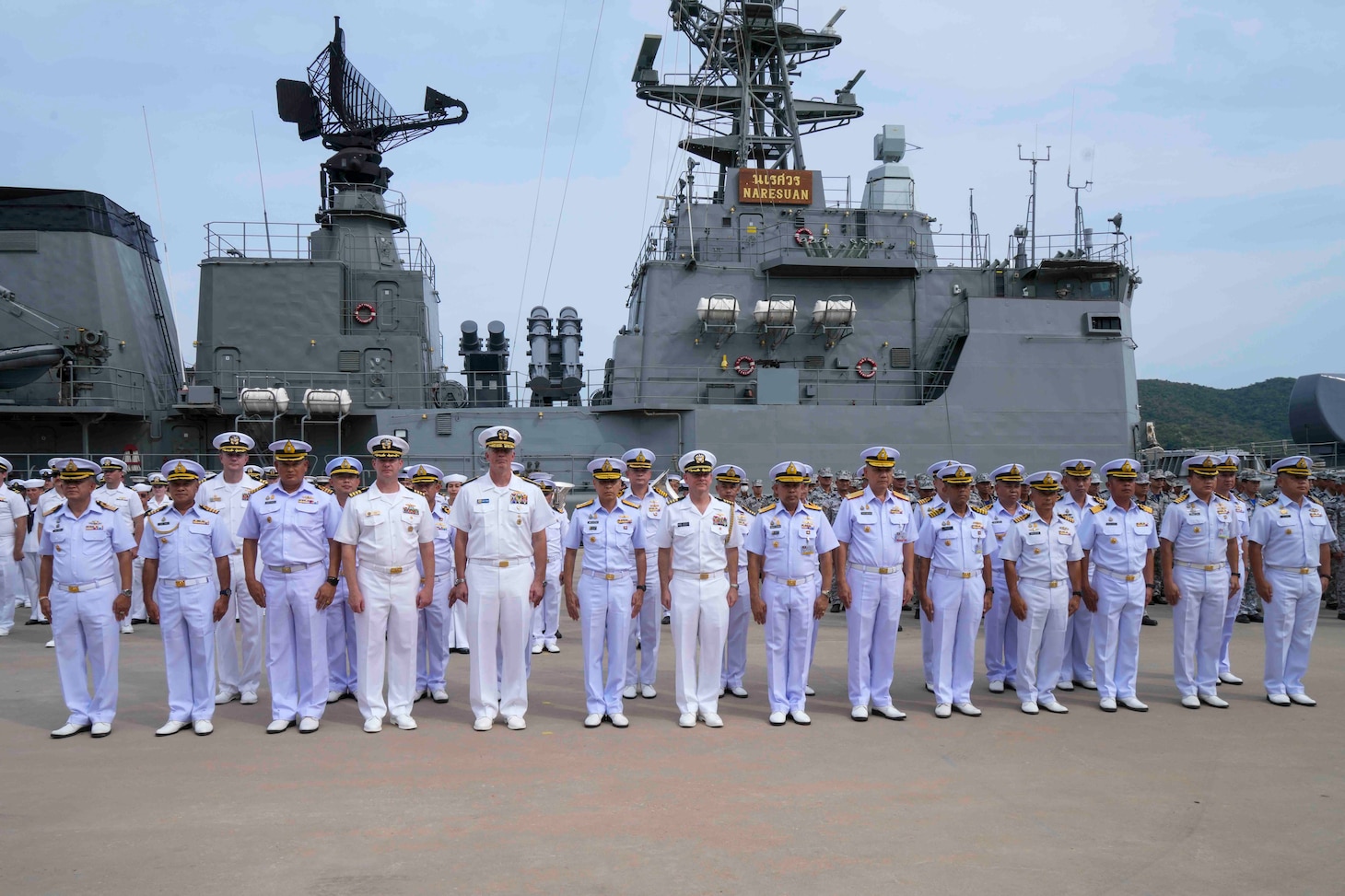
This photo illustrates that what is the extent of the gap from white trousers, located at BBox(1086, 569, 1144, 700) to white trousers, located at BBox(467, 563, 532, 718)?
3768 mm

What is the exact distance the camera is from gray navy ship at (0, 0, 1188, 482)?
583 inches

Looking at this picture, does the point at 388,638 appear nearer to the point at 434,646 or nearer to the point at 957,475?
the point at 434,646

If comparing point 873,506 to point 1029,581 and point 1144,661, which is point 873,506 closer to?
point 1029,581

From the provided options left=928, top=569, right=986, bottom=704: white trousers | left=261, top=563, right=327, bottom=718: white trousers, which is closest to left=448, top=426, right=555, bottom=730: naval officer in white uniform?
left=261, top=563, right=327, bottom=718: white trousers

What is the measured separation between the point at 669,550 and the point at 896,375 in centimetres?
1079

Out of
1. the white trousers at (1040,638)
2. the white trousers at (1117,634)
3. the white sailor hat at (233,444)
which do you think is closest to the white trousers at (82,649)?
the white sailor hat at (233,444)

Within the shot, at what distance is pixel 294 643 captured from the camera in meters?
Result: 5.57

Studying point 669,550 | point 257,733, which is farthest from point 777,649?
point 257,733

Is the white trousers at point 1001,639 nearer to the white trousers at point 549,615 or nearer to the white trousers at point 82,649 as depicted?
the white trousers at point 549,615

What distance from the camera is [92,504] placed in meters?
5.62

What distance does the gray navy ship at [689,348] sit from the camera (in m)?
14.8

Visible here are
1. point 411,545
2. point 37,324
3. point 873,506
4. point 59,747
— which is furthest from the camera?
point 37,324

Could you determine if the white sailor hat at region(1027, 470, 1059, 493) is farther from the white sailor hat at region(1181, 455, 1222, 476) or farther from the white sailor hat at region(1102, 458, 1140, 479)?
the white sailor hat at region(1181, 455, 1222, 476)

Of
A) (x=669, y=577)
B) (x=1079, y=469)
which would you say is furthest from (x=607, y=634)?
(x=1079, y=469)
